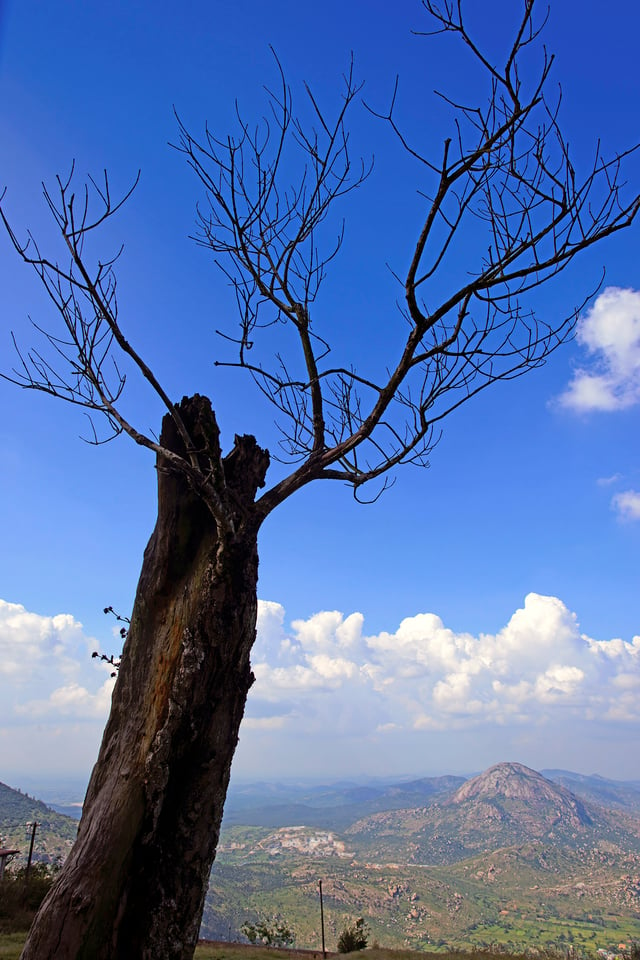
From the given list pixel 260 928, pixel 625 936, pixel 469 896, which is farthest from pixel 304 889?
pixel 260 928

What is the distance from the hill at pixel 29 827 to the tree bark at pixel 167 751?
59615 millimetres

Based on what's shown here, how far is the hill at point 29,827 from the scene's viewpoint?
202 feet

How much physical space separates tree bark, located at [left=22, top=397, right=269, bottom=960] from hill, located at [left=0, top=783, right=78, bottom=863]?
59615mm

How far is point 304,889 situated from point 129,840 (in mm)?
118718

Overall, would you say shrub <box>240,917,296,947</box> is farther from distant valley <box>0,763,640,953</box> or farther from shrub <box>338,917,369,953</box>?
distant valley <box>0,763,640,953</box>

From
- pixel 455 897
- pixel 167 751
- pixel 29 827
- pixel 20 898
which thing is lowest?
pixel 455 897

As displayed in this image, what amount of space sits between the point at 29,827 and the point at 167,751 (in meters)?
83.9

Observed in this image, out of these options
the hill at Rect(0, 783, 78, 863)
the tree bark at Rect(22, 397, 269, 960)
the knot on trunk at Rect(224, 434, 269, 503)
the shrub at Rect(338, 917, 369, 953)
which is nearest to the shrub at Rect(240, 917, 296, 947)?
the shrub at Rect(338, 917, 369, 953)

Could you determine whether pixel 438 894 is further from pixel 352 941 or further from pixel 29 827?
pixel 352 941

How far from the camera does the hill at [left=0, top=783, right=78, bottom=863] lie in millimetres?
61688

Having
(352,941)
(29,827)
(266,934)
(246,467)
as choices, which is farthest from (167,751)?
(29,827)

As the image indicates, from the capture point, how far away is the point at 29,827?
69000 millimetres

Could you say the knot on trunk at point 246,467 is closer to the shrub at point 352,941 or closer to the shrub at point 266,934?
the shrub at point 352,941

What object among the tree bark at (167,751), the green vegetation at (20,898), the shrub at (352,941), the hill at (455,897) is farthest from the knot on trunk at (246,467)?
the hill at (455,897)
